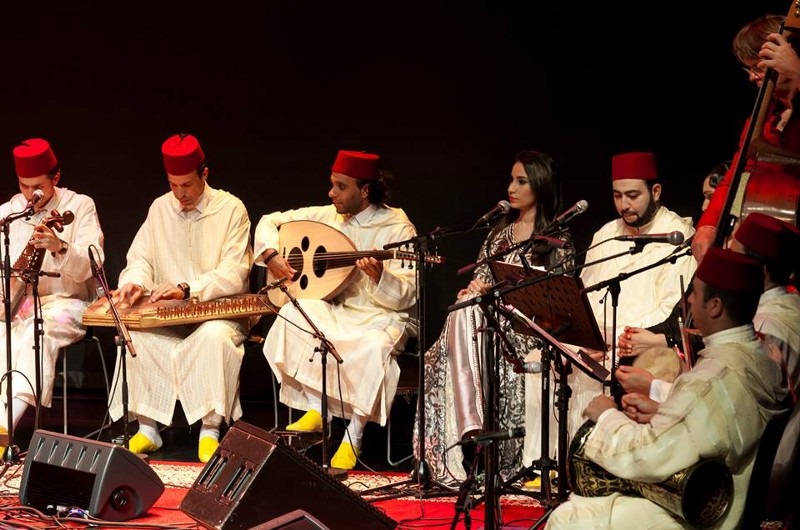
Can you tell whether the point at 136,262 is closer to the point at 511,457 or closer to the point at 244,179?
the point at 244,179

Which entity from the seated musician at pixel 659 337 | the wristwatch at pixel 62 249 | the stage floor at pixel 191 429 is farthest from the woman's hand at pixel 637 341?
the wristwatch at pixel 62 249

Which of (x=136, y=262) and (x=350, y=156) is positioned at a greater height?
(x=350, y=156)

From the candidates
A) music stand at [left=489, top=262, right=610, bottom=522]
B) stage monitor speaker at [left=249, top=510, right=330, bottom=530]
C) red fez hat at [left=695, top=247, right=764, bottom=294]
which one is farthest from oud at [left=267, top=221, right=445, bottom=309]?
red fez hat at [left=695, top=247, right=764, bottom=294]

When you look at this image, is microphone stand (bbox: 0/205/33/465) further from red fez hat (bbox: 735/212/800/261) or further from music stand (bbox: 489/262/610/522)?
red fez hat (bbox: 735/212/800/261)

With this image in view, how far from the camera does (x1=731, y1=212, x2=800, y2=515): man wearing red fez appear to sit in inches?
150

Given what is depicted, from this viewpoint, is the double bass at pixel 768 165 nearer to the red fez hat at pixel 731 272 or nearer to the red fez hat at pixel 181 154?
the red fez hat at pixel 731 272

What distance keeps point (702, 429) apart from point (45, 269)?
4.82m

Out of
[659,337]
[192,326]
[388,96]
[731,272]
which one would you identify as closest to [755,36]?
[659,337]

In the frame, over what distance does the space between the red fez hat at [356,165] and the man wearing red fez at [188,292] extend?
30.4 inches

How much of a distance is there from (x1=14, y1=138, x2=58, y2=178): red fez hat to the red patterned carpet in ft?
6.25

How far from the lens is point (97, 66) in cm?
802

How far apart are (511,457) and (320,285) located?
5.22 ft

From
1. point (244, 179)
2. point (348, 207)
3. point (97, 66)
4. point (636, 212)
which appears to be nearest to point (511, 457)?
point (636, 212)

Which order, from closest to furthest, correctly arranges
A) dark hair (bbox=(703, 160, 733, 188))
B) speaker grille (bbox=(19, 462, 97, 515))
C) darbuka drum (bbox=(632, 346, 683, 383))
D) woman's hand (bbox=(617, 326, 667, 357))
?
1. darbuka drum (bbox=(632, 346, 683, 383))
2. speaker grille (bbox=(19, 462, 97, 515))
3. woman's hand (bbox=(617, 326, 667, 357))
4. dark hair (bbox=(703, 160, 733, 188))
